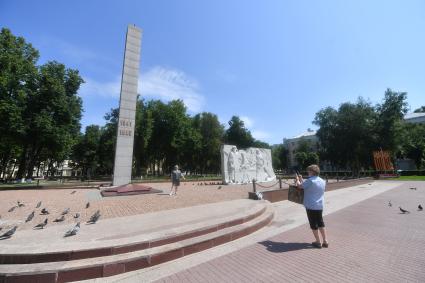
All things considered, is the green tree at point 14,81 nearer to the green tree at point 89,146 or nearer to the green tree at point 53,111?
the green tree at point 53,111

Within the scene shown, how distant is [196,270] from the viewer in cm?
460

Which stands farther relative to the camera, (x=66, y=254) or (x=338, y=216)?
(x=338, y=216)

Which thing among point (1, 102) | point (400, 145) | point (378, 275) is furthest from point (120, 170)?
point (400, 145)

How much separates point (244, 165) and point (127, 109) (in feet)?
40.6

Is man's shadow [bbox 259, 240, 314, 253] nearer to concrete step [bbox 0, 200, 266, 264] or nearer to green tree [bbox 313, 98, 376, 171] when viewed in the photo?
concrete step [bbox 0, 200, 266, 264]

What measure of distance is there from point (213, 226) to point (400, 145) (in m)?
50.4

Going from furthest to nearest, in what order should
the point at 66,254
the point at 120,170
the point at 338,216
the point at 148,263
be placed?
1. the point at 120,170
2. the point at 338,216
3. the point at 148,263
4. the point at 66,254

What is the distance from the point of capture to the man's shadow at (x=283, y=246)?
5586 mm

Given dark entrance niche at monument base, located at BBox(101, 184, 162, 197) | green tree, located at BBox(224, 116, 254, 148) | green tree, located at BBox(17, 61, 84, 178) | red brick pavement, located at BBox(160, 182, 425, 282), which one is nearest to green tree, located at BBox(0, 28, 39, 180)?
green tree, located at BBox(17, 61, 84, 178)

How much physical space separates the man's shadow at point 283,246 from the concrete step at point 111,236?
1.42 metres

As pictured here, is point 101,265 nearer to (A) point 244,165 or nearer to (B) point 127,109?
(B) point 127,109

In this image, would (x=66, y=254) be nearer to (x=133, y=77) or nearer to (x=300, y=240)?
(x=300, y=240)

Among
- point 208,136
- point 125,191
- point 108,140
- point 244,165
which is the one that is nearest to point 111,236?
point 125,191

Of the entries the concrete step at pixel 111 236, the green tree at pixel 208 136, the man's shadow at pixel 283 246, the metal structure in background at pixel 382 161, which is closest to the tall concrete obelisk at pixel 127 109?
the concrete step at pixel 111 236
